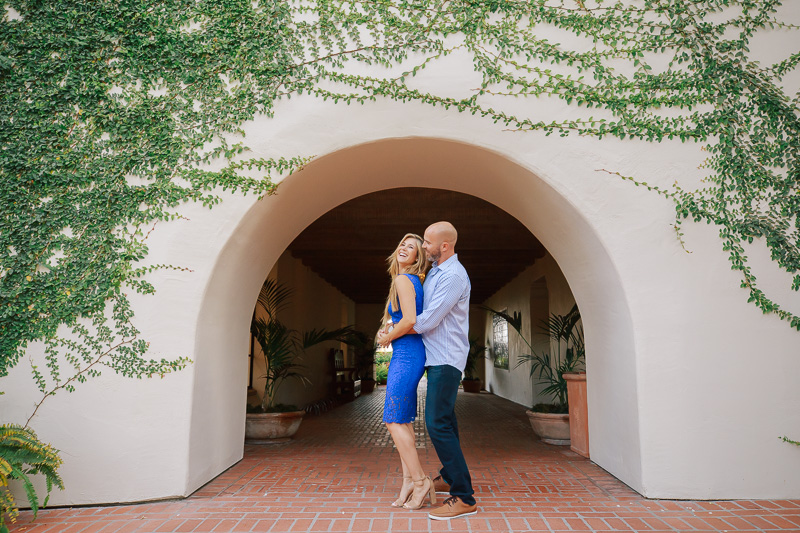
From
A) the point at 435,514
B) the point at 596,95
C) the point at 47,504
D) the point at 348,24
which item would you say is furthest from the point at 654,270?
the point at 47,504

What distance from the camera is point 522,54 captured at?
3916 mm

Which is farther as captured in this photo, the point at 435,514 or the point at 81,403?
the point at 81,403

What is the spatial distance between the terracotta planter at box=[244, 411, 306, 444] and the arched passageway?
2.93ft

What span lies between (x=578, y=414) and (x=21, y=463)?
4303 millimetres

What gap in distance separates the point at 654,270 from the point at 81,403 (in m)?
4.05

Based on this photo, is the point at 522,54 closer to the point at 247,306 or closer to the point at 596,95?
the point at 596,95

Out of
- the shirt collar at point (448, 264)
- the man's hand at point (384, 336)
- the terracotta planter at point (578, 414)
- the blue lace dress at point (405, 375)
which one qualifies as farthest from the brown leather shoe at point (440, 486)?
the terracotta planter at point (578, 414)

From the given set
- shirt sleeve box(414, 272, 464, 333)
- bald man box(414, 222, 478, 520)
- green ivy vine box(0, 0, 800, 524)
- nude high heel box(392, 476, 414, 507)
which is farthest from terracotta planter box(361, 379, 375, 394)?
shirt sleeve box(414, 272, 464, 333)

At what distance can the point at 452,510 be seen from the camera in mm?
3002

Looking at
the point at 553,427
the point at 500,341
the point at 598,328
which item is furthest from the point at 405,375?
the point at 500,341

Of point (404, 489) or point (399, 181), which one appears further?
point (399, 181)

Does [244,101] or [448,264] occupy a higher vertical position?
[244,101]

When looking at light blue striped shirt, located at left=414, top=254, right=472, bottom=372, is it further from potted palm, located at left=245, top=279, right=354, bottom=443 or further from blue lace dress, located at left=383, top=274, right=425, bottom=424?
potted palm, located at left=245, top=279, right=354, bottom=443

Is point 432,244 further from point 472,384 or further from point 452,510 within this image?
point 472,384
